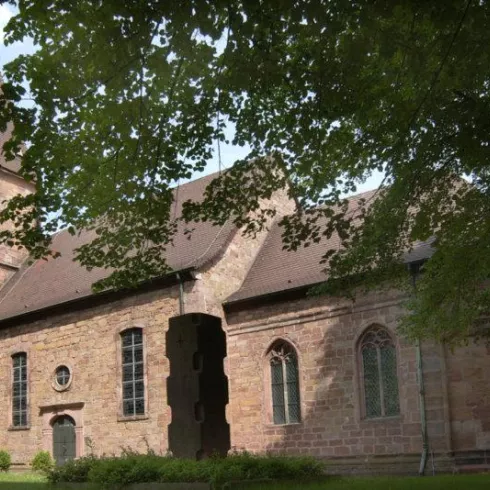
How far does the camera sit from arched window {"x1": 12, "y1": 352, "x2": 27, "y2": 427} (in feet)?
77.2

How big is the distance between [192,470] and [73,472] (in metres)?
2.92

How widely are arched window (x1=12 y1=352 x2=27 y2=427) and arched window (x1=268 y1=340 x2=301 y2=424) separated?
351 inches

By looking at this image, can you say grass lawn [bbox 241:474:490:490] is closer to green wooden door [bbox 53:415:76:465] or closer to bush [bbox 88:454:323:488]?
bush [bbox 88:454:323:488]

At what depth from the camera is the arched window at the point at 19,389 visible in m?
23.5

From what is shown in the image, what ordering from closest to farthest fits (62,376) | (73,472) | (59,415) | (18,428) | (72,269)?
1. (73,472)
2. (59,415)
3. (62,376)
4. (18,428)
5. (72,269)

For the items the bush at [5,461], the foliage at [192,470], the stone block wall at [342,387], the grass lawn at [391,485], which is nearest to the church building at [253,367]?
the stone block wall at [342,387]

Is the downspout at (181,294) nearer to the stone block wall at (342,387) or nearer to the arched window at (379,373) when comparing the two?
the stone block wall at (342,387)

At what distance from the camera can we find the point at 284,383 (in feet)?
61.0

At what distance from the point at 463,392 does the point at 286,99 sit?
875 centimetres

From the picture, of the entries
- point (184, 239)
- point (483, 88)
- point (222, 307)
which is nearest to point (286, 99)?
point (483, 88)

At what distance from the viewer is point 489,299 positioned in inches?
455

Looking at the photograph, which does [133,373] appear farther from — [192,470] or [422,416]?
[192,470]

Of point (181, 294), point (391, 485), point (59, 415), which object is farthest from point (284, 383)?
point (391, 485)

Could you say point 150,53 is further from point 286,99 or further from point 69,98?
point 286,99
